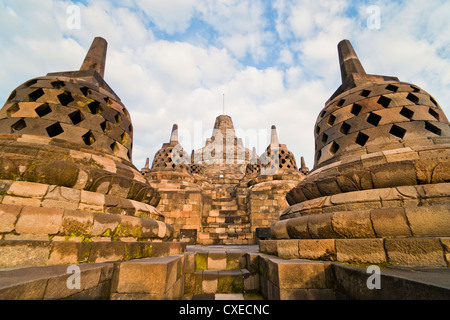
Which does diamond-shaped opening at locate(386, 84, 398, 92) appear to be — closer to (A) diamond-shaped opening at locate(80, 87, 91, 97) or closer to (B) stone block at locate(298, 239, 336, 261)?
(B) stone block at locate(298, 239, 336, 261)

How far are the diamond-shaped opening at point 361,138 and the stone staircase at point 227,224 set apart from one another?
21.4 feet

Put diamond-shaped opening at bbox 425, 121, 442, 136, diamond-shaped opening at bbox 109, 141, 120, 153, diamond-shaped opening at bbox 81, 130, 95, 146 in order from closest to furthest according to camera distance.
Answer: diamond-shaped opening at bbox 425, 121, 442, 136 → diamond-shaped opening at bbox 81, 130, 95, 146 → diamond-shaped opening at bbox 109, 141, 120, 153

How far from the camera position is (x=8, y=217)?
2135 millimetres

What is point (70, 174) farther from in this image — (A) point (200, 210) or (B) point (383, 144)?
(A) point (200, 210)

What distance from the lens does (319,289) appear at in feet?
7.27

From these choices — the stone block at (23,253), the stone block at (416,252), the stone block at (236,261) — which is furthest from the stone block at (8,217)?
the stone block at (416,252)

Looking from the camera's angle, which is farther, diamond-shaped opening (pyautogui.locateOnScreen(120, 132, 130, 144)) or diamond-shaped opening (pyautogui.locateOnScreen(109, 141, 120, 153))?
diamond-shaped opening (pyautogui.locateOnScreen(120, 132, 130, 144))

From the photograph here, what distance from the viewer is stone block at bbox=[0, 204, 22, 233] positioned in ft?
6.85

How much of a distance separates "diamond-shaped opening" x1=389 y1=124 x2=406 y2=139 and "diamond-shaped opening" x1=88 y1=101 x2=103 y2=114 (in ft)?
18.7

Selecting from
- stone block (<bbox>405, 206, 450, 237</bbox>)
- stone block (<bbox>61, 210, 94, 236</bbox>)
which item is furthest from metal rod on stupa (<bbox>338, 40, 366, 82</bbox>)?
stone block (<bbox>61, 210, 94, 236</bbox>)
